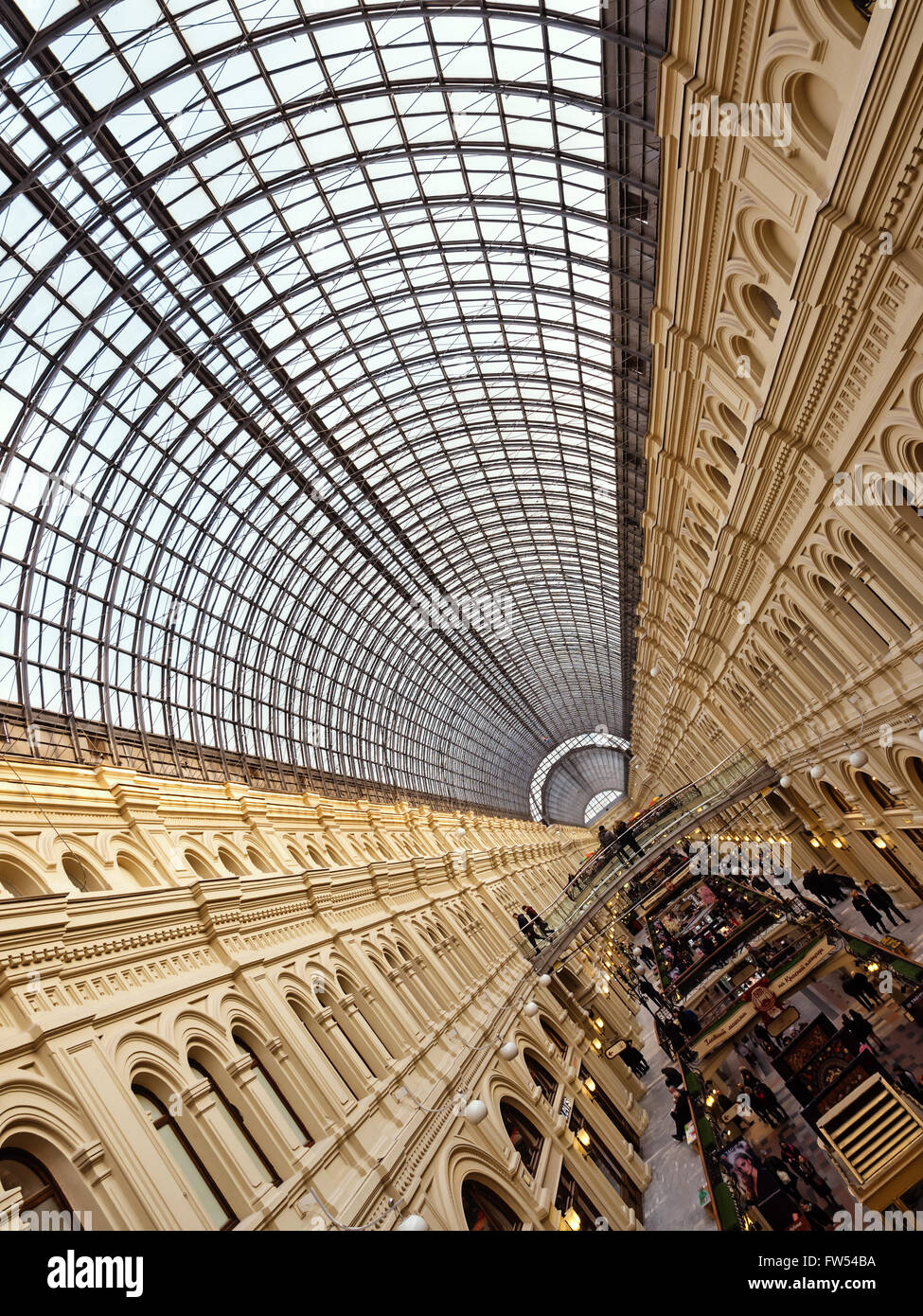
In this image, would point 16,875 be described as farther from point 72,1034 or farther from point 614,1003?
point 614,1003

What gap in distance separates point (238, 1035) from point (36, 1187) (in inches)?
227

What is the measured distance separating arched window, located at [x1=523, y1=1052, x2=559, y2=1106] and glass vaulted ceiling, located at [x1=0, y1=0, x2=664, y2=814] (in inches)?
741

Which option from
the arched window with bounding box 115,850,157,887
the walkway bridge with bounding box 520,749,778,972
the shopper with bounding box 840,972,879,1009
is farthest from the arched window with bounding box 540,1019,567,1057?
the arched window with bounding box 115,850,157,887

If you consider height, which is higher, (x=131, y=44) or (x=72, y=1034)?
(x=131, y=44)

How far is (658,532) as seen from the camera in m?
36.4

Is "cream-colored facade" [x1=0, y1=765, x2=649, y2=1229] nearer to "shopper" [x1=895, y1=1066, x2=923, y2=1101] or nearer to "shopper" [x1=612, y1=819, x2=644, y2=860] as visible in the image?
"shopper" [x1=895, y1=1066, x2=923, y2=1101]

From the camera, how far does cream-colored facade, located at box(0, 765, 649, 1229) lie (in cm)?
1086

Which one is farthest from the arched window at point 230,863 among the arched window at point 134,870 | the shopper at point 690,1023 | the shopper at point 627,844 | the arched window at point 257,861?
the shopper at point 627,844

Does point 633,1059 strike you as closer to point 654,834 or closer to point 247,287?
point 654,834

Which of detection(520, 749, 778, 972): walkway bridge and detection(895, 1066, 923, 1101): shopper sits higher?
detection(520, 749, 778, 972): walkway bridge

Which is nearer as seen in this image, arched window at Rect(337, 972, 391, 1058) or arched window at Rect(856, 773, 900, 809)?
arched window at Rect(337, 972, 391, 1058)

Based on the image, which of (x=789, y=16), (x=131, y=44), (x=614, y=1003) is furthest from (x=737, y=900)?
(x=131, y=44)

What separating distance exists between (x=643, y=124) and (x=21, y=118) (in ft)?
51.1

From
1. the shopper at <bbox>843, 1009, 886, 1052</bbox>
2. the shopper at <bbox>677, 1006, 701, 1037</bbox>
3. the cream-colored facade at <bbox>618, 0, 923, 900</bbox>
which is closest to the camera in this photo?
the cream-colored facade at <bbox>618, 0, 923, 900</bbox>
